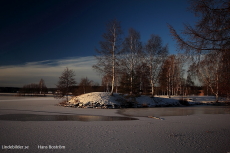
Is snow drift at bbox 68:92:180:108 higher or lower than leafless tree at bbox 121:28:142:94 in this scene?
lower

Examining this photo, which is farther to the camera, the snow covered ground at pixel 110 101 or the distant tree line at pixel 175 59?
the snow covered ground at pixel 110 101

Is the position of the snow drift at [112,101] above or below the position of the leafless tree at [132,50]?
below

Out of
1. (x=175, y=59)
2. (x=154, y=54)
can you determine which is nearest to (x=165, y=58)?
(x=154, y=54)

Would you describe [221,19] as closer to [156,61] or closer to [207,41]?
[207,41]

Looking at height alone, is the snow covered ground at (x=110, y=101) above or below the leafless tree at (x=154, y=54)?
below

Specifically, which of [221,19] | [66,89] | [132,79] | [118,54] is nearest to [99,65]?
[118,54]

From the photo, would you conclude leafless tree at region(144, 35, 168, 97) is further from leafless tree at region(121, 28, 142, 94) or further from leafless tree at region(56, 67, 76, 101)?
leafless tree at region(56, 67, 76, 101)

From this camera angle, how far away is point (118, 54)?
22.9 meters

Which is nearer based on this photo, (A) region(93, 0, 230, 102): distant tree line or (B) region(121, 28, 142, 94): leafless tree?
(A) region(93, 0, 230, 102): distant tree line

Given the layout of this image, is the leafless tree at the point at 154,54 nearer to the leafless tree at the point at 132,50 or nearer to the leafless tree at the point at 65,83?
the leafless tree at the point at 132,50

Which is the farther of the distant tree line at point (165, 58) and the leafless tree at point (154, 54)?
the leafless tree at point (154, 54)

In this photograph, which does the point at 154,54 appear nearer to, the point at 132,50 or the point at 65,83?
the point at 132,50

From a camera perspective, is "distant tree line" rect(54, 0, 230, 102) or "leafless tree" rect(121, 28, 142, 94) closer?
"distant tree line" rect(54, 0, 230, 102)

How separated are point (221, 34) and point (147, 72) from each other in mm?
21994
